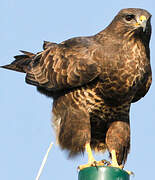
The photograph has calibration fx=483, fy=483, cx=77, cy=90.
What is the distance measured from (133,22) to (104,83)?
103 centimetres

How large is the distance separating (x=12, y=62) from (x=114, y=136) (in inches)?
99.0

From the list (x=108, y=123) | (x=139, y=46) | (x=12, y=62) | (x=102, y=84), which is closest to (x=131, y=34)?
(x=139, y=46)

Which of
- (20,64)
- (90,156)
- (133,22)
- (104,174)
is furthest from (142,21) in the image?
(20,64)

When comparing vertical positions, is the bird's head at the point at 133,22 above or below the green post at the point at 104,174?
above

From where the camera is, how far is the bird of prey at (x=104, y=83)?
7.08m

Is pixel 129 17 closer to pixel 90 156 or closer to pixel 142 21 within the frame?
pixel 142 21

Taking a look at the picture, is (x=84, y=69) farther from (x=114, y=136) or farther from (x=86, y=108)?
(x=114, y=136)

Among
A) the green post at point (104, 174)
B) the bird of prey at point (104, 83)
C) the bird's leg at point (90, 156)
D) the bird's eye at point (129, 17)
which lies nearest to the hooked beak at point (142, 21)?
the bird of prey at point (104, 83)

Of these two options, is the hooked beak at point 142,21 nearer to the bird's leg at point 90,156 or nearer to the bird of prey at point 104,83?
the bird of prey at point 104,83

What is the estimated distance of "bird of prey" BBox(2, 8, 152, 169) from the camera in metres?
7.08

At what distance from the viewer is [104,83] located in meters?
7.11

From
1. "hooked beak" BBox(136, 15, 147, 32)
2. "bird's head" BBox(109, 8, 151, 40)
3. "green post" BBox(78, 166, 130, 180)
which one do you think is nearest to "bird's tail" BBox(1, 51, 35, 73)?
"bird's head" BBox(109, 8, 151, 40)

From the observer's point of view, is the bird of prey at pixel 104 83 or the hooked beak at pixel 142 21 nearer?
the hooked beak at pixel 142 21

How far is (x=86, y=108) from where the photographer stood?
7250 mm
